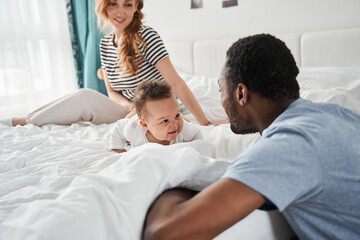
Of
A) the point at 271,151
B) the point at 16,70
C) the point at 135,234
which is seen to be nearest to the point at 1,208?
the point at 135,234

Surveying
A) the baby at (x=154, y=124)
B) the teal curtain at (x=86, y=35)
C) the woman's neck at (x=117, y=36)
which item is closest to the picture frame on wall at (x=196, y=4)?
the woman's neck at (x=117, y=36)

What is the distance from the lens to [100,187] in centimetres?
71

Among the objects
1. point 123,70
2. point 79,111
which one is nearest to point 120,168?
point 79,111

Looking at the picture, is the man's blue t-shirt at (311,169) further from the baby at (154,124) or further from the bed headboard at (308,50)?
the bed headboard at (308,50)

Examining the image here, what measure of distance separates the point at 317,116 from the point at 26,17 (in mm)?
2971

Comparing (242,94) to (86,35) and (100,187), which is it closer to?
(100,187)

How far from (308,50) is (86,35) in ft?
7.14

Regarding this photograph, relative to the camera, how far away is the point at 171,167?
768mm

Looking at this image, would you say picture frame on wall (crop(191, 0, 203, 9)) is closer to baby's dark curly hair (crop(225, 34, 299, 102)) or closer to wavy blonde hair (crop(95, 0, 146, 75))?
wavy blonde hair (crop(95, 0, 146, 75))

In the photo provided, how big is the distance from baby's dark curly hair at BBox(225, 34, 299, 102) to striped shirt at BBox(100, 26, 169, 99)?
3.96 ft

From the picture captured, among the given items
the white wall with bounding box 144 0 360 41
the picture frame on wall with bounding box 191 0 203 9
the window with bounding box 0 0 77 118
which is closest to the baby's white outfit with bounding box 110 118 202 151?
the white wall with bounding box 144 0 360 41

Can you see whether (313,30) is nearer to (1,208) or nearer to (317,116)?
(317,116)

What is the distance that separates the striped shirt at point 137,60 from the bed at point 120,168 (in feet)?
1.14

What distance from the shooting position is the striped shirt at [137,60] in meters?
2.02
